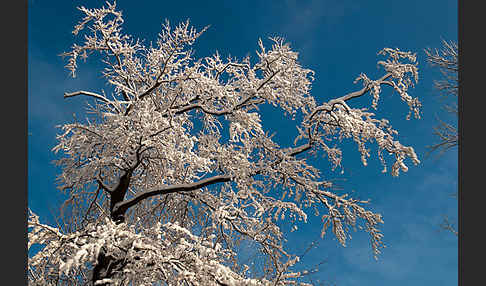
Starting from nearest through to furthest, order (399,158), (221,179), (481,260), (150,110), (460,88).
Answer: (150,110) → (399,158) → (221,179) → (481,260) → (460,88)

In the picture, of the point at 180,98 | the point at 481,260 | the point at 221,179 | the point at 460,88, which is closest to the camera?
the point at 221,179

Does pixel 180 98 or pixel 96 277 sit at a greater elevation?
pixel 180 98

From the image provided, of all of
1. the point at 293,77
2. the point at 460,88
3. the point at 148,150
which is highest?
the point at 460,88

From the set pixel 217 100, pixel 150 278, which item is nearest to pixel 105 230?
pixel 150 278

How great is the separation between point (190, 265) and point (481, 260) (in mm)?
6263

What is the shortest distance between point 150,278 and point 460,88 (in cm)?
942

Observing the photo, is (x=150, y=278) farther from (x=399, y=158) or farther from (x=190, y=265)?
(x=399, y=158)

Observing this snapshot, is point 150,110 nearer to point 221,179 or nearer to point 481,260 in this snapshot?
point 221,179

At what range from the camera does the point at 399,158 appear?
7574mm

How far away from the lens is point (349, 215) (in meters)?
8.32

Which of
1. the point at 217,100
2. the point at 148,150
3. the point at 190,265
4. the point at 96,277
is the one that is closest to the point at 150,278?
the point at 190,265

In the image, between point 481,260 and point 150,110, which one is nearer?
point 150,110

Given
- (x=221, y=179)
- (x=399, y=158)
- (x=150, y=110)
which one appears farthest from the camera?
(x=221, y=179)

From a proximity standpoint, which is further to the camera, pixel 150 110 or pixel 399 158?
pixel 399 158
